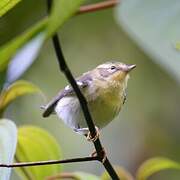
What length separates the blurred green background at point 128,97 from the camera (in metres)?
2.38

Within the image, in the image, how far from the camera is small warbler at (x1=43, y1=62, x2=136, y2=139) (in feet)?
4.15

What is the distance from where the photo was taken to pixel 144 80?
8.09ft

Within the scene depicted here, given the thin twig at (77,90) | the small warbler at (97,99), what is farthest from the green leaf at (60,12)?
the small warbler at (97,99)

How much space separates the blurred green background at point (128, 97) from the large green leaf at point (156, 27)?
1.85 meters

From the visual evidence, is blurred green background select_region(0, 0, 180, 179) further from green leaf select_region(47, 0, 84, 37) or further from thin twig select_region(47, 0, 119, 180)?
green leaf select_region(47, 0, 84, 37)

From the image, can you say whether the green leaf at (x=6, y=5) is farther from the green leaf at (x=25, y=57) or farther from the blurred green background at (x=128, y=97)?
the blurred green background at (x=128, y=97)

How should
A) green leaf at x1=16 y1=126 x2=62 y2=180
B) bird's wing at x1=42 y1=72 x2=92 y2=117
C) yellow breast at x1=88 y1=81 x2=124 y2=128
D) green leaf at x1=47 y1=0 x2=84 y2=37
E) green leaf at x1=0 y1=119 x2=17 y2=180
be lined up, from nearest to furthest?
green leaf at x1=47 y1=0 x2=84 y2=37, green leaf at x1=0 y1=119 x2=17 y2=180, green leaf at x1=16 y1=126 x2=62 y2=180, yellow breast at x1=88 y1=81 x2=124 y2=128, bird's wing at x1=42 y1=72 x2=92 y2=117

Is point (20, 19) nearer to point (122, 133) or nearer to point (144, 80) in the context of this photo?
point (144, 80)

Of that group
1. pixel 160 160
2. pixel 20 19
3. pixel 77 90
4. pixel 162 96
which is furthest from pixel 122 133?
pixel 77 90

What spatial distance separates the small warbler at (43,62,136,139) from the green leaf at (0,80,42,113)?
0.34m

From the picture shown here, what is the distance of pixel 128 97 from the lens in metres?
2.54

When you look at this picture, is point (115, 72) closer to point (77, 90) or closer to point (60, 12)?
point (77, 90)

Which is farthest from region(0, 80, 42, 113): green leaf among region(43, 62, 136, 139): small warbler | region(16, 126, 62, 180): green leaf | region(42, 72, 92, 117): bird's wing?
region(42, 72, 92, 117): bird's wing

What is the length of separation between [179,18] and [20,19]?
158 centimetres
